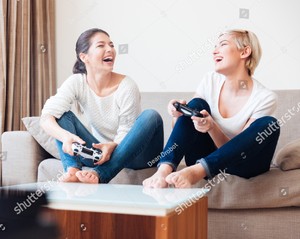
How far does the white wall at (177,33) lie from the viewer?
234 cm

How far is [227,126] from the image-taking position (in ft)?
5.13

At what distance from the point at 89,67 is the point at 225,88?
0.51m

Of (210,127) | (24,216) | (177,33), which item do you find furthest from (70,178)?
(177,33)

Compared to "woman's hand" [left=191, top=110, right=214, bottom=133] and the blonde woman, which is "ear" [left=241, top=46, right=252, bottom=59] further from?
"woman's hand" [left=191, top=110, right=214, bottom=133]

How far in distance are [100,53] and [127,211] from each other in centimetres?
86

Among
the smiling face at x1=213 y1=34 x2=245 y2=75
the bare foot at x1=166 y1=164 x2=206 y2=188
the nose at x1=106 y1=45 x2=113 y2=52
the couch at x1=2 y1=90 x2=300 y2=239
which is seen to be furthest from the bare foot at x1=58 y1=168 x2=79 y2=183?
the smiling face at x1=213 y1=34 x2=245 y2=75

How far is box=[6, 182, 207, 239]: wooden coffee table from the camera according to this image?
0.94m

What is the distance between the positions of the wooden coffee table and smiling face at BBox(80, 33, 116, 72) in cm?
58

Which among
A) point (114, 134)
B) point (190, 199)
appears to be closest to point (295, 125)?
point (114, 134)

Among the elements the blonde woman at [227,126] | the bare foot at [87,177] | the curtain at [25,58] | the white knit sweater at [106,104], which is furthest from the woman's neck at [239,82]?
the curtain at [25,58]

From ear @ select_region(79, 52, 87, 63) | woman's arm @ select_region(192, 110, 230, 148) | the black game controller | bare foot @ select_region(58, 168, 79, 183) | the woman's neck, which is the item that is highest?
ear @ select_region(79, 52, 87, 63)

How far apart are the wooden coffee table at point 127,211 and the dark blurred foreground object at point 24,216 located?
0.82 ft

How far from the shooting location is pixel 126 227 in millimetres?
1237

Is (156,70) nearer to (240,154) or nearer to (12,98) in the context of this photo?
(12,98)
